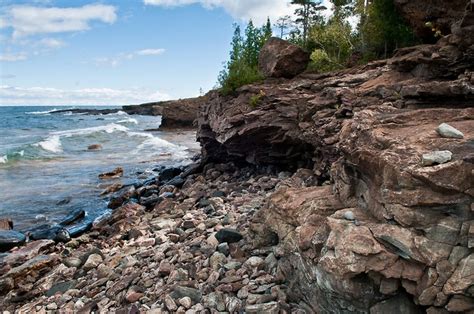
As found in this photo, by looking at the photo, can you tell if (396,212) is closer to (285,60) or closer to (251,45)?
(285,60)

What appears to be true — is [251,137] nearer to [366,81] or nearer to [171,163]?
[366,81]

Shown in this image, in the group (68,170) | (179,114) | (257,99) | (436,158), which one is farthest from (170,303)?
(179,114)

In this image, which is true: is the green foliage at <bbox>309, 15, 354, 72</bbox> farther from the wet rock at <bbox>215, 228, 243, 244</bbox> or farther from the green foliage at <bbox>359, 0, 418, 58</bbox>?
the wet rock at <bbox>215, 228, 243, 244</bbox>

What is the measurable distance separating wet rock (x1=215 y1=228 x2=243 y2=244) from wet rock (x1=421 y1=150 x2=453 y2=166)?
5.05m

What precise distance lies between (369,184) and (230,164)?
13914mm

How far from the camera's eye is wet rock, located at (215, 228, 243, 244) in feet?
29.0

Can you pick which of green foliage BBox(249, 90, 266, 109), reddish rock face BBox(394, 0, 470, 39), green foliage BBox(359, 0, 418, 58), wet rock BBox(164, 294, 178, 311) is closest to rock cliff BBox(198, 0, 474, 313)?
wet rock BBox(164, 294, 178, 311)

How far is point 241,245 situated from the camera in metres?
8.52

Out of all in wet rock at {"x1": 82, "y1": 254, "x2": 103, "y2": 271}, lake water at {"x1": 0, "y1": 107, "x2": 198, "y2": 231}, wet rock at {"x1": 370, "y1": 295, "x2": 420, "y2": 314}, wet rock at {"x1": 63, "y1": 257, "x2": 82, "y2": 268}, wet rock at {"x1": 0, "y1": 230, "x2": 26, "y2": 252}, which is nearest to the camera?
wet rock at {"x1": 370, "y1": 295, "x2": 420, "y2": 314}

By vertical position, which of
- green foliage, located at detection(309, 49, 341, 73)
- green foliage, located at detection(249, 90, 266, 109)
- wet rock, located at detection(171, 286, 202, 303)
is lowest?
wet rock, located at detection(171, 286, 202, 303)

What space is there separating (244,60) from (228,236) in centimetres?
1361

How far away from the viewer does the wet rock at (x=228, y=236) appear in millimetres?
8844

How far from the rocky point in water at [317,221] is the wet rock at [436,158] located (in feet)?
0.20

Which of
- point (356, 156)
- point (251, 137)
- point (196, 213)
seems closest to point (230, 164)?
point (251, 137)
